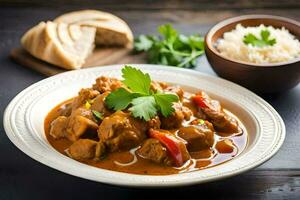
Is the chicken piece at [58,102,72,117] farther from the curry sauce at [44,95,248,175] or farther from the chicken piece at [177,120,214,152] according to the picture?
the chicken piece at [177,120,214,152]

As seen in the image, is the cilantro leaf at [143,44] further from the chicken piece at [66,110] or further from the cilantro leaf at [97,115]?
the cilantro leaf at [97,115]

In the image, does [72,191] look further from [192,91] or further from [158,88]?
[192,91]

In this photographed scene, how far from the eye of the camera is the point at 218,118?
470cm

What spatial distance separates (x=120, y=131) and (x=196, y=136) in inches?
20.1

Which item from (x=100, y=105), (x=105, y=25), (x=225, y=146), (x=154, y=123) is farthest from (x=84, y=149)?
(x=105, y=25)

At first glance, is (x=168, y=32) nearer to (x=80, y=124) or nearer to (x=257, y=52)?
(x=257, y=52)

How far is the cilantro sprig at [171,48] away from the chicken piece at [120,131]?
202 centimetres

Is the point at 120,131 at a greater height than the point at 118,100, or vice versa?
the point at 118,100

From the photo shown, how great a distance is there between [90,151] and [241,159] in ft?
3.17

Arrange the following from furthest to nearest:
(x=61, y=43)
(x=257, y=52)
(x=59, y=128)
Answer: (x=61, y=43) < (x=257, y=52) < (x=59, y=128)

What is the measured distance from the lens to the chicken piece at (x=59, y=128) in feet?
14.9

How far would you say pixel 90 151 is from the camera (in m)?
4.23

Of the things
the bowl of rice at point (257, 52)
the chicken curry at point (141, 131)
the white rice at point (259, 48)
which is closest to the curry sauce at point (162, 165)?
the chicken curry at point (141, 131)

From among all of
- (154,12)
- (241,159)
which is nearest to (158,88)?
(241,159)
